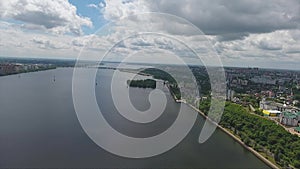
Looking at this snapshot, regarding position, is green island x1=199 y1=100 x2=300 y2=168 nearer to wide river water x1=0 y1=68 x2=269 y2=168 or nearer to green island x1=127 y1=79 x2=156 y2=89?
wide river water x1=0 y1=68 x2=269 y2=168

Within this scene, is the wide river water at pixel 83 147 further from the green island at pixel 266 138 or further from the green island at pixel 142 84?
the green island at pixel 142 84

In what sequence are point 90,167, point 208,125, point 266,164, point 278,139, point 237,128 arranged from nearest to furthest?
1. point 90,167
2. point 266,164
3. point 278,139
4. point 237,128
5. point 208,125

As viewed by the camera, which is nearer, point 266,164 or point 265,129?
point 266,164

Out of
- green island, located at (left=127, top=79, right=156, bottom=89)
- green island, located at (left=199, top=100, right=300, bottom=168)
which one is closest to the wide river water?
green island, located at (left=199, top=100, right=300, bottom=168)

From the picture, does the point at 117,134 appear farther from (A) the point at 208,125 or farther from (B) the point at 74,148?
(A) the point at 208,125

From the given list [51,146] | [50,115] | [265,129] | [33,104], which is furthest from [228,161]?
[33,104]

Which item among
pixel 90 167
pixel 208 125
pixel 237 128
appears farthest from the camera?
pixel 208 125

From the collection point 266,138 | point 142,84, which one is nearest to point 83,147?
point 266,138

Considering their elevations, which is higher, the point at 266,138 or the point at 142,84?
the point at 142,84

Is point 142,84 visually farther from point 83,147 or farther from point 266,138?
point 83,147
